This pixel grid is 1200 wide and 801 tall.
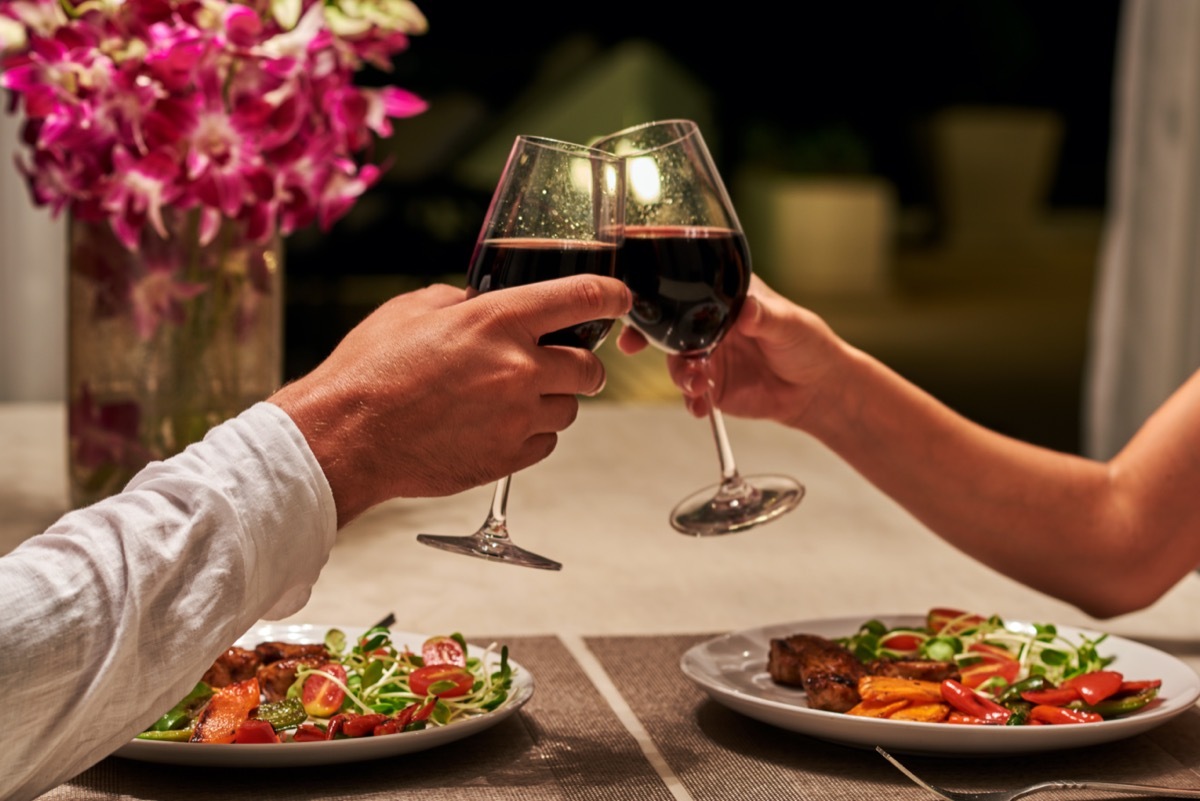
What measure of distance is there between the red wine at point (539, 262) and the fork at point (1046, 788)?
0.30 metres

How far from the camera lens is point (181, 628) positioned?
2.34 ft

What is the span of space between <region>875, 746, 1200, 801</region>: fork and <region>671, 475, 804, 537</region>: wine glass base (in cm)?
29

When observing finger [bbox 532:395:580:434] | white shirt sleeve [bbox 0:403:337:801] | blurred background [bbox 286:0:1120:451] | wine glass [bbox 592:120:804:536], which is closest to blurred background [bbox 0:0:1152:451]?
blurred background [bbox 286:0:1120:451]

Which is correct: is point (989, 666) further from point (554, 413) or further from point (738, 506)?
point (554, 413)

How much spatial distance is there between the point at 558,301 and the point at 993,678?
0.38 metres

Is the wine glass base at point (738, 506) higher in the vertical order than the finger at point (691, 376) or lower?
lower

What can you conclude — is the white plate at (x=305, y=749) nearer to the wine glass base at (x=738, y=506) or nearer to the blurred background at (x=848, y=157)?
the wine glass base at (x=738, y=506)

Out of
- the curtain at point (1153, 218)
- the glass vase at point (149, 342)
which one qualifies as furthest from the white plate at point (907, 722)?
the curtain at point (1153, 218)

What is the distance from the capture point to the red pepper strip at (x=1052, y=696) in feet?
2.94

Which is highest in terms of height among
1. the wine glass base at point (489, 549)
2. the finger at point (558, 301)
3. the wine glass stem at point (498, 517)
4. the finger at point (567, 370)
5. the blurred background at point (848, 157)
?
the finger at point (558, 301)

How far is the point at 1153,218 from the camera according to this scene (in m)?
3.85

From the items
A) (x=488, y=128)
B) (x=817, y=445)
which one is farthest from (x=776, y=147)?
(x=817, y=445)

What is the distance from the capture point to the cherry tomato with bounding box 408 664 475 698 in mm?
882

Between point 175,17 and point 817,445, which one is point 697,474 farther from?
point 175,17
